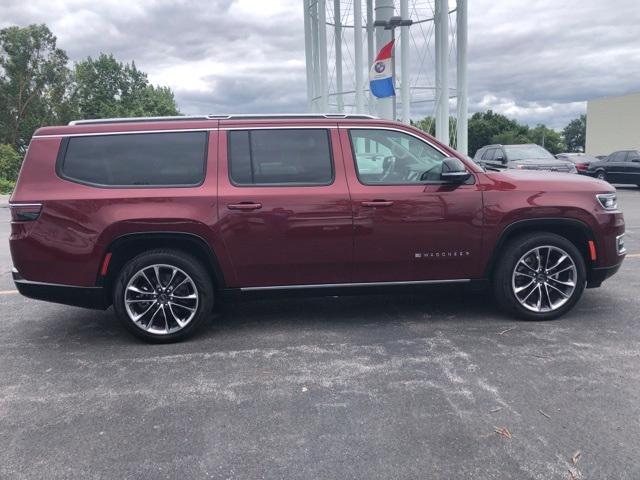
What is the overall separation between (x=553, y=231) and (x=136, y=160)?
3746mm

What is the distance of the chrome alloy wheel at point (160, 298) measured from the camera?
15.0 ft

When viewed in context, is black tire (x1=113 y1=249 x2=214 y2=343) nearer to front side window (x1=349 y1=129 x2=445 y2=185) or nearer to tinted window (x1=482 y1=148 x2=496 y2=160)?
front side window (x1=349 y1=129 x2=445 y2=185)

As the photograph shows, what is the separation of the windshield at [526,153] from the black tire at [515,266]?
11.3 metres

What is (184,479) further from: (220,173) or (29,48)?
(29,48)

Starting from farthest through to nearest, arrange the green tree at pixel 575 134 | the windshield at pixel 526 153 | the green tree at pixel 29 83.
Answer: the green tree at pixel 575 134 < the green tree at pixel 29 83 < the windshield at pixel 526 153

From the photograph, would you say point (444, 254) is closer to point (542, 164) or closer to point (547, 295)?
point (547, 295)

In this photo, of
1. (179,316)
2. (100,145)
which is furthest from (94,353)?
(100,145)

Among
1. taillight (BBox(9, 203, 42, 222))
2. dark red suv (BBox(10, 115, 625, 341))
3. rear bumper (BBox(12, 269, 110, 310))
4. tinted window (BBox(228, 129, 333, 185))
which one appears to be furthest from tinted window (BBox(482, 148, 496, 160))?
taillight (BBox(9, 203, 42, 222))

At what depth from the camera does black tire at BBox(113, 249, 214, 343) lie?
4.55 meters

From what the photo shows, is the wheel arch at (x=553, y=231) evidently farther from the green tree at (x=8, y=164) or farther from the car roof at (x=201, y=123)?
the green tree at (x=8, y=164)

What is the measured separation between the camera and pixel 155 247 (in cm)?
Answer: 468

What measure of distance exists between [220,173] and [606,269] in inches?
140

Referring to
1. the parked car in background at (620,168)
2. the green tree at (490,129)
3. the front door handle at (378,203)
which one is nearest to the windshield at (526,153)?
the parked car in background at (620,168)

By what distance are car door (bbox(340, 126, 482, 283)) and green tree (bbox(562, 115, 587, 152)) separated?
119 metres
